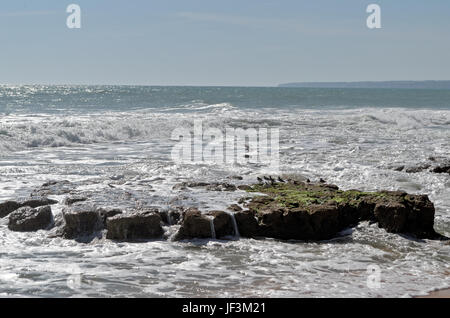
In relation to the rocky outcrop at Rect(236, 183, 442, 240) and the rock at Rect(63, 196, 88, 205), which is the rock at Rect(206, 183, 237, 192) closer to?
the rocky outcrop at Rect(236, 183, 442, 240)

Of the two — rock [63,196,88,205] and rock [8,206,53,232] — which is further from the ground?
rock [63,196,88,205]

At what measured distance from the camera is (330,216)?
330 inches

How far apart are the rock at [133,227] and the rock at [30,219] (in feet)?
3.68

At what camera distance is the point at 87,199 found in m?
9.30

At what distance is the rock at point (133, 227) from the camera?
8.08 m

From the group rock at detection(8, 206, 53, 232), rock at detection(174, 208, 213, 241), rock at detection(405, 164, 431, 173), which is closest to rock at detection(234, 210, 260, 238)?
rock at detection(174, 208, 213, 241)

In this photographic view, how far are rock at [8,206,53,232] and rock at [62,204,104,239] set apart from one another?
1.19ft

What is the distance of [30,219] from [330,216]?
4535mm

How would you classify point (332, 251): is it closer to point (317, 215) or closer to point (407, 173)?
point (317, 215)

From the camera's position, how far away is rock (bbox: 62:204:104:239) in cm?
821

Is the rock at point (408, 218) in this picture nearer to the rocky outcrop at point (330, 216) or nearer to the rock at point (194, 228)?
the rocky outcrop at point (330, 216)
